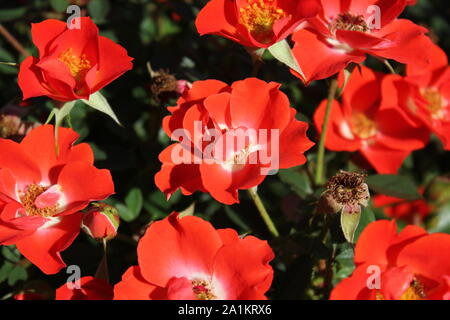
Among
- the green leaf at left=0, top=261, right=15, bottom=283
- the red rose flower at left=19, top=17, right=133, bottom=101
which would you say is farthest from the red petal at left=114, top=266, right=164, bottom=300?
the green leaf at left=0, top=261, right=15, bottom=283

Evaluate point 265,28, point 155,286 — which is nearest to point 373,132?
point 265,28

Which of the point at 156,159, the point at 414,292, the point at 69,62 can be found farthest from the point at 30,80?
the point at 414,292

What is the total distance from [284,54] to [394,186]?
63 cm

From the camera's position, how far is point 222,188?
1.12m

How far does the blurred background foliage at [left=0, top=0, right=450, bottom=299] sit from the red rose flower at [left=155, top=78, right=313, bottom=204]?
0.11m

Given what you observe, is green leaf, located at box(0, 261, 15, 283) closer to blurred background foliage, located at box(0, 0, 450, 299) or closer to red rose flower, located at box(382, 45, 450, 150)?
blurred background foliage, located at box(0, 0, 450, 299)

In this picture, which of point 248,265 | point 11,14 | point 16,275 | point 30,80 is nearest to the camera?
point 248,265

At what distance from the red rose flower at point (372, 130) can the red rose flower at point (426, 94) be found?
1.3 inches

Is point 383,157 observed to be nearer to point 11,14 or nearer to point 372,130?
point 372,130

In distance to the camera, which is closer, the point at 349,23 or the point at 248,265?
the point at 248,265

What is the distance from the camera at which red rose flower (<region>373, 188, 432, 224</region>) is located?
1.97 meters

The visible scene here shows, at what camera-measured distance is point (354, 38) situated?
1225mm

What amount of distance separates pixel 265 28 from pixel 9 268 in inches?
35.5
